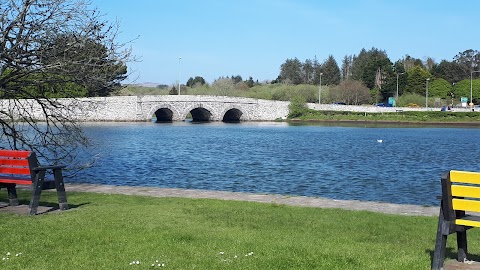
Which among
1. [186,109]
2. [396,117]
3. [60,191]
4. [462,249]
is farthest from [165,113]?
[462,249]

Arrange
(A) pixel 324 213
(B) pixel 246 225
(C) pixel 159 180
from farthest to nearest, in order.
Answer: (C) pixel 159 180 < (A) pixel 324 213 < (B) pixel 246 225

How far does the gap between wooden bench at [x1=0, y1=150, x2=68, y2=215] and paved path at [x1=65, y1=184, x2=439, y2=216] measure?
8.67 ft

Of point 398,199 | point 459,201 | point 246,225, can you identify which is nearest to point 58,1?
point 246,225

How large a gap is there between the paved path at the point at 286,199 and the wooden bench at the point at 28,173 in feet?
8.67

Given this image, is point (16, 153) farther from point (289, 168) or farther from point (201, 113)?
point (201, 113)

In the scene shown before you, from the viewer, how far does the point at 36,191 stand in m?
8.34

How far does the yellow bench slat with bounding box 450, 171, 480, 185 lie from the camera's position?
17.4 ft

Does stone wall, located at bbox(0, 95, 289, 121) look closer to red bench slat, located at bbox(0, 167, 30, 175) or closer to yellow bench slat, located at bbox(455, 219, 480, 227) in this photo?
red bench slat, located at bbox(0, 167, 30, 175)

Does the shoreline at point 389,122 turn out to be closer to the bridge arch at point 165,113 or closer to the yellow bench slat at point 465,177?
the bridge arch at point 165,113

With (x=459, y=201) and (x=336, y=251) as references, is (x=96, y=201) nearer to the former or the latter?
(x=336, y=251)

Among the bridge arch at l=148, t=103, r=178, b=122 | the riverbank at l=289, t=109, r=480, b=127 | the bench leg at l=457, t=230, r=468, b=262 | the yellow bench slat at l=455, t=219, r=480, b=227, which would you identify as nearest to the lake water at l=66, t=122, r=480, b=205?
the bench leg at l=457, t=230, r=468, b=262

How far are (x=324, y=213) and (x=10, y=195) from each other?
4.93 meters

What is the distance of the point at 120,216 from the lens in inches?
318

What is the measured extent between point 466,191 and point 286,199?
18.4ft
